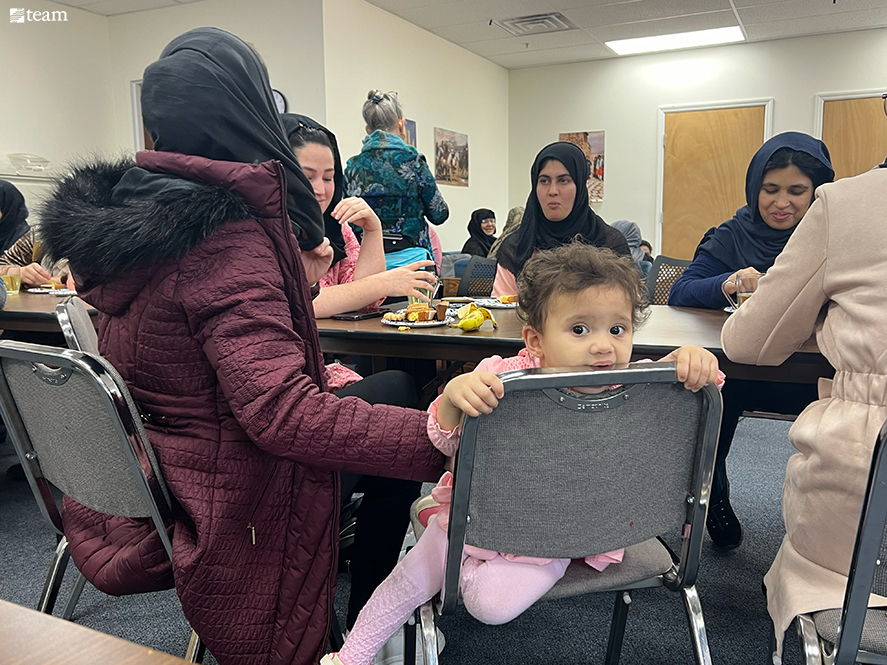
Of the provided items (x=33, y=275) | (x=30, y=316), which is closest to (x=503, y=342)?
(x=30, y=316)

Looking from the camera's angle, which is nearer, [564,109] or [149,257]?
[149,257]

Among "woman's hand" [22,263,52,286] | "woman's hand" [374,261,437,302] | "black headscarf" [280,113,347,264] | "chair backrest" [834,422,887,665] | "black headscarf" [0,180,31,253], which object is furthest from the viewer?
"black headscarf" [0,180,31,253]

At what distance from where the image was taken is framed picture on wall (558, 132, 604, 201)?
745 centimetres

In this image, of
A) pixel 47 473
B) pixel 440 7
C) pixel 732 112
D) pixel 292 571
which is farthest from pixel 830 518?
pixel 732 112

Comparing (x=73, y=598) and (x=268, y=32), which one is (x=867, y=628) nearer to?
(x=73, y=598)

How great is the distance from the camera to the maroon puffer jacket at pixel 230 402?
910mm

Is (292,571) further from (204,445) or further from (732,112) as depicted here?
(732,112)

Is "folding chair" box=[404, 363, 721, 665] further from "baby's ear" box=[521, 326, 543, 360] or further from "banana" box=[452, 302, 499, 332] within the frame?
"banana" box=[452, 302, 499, 332]

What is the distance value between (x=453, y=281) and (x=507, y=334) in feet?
7.65

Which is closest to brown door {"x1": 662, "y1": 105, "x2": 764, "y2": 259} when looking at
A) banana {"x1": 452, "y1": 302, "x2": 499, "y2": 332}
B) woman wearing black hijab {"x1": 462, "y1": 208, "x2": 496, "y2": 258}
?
woman wearing black hijab {"x1": 462, "y1": 208, "x2": 496, "y2": 258}

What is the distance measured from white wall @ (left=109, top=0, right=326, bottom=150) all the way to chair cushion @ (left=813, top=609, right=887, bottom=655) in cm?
478

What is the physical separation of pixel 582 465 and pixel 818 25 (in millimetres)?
6768

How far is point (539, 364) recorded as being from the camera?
1.20m

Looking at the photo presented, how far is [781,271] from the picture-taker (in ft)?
3.68
